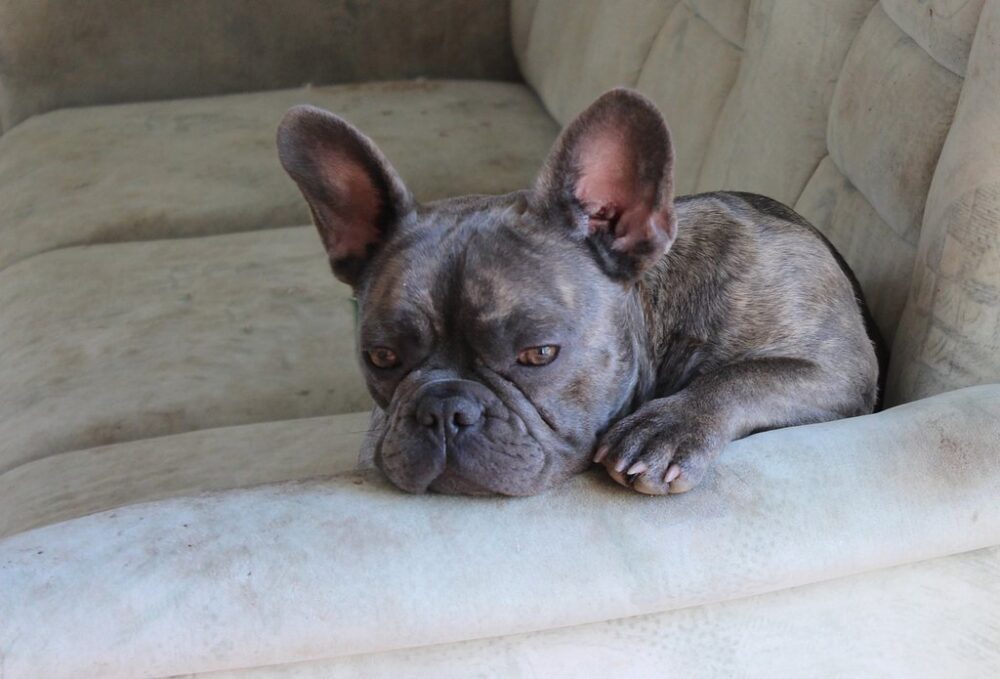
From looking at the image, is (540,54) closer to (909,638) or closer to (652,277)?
(652,277)

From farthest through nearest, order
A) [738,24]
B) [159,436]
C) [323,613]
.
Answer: [738,24] → [159,436] → [323,613]

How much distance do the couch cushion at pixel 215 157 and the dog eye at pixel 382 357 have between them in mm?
1596

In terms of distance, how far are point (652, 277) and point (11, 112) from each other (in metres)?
2.90

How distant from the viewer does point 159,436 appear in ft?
7.16

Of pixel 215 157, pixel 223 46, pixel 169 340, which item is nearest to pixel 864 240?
pixel 169 340

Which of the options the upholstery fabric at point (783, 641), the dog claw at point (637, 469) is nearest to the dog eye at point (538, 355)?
the dog claw at point (637, 469)

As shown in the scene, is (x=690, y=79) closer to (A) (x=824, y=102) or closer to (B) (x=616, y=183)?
(A) (x=824, y=102)

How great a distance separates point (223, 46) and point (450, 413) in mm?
2797

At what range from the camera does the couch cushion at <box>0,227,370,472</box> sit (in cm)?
222

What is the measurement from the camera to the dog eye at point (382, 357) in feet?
5.09

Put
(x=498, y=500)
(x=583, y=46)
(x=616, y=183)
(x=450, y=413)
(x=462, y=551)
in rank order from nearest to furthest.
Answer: (x=462, y=551) < (x=498, y=500) < (x=450, y=413) < (x=616, y=183) < (x=583, y=46)

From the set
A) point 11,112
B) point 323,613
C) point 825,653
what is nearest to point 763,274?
point 825,653

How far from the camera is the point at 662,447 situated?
1.33m

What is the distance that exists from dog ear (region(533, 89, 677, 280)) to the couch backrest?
Result: 0.35 meters
